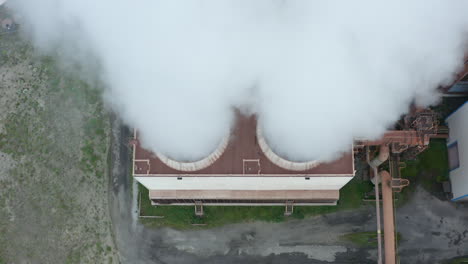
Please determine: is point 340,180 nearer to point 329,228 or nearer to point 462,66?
point 329,228

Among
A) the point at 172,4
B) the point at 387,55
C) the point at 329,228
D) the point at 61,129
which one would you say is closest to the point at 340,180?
the point at 329,228

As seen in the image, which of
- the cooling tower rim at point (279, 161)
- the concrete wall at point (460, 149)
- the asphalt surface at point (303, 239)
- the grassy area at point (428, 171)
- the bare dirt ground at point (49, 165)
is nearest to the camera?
the cooling tower rim at point (279, 161)

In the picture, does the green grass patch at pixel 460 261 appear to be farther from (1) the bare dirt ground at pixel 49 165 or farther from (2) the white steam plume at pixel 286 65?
(1) the bare dirt ground at pixel 49 165

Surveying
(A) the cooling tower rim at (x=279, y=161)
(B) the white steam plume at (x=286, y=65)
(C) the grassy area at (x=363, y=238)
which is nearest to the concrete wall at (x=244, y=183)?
(A) the cooling tower rim at (x=279, y=161)

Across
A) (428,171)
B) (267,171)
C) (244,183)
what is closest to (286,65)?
(267,171)

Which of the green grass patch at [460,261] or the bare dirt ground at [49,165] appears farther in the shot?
the bare dirt ground at [49,165]

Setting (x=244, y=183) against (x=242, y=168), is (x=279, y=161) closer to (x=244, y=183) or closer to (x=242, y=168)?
(x=242, y=168)

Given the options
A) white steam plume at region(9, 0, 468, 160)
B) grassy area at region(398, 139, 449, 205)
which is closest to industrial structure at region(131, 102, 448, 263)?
white steam plume at region(9, 0, 468, 160)

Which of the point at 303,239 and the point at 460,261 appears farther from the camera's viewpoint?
the point at 303,239
